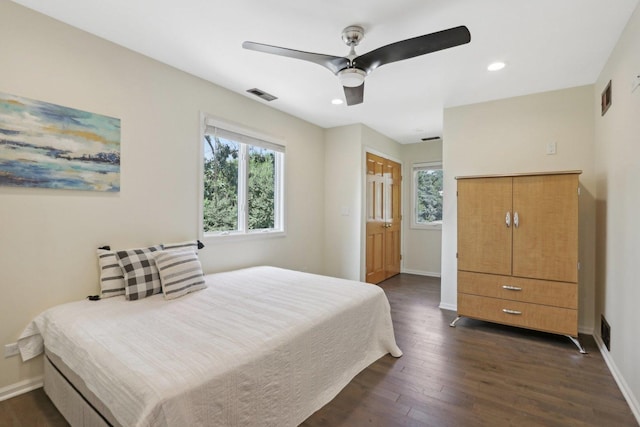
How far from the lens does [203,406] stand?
1204mm

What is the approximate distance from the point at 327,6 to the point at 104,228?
2269 millimetres

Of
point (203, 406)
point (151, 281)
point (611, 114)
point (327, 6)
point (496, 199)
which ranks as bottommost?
point (203, 406)

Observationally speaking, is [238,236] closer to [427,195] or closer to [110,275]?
[110,275]

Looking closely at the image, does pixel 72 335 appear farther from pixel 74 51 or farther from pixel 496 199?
pixel 496 199

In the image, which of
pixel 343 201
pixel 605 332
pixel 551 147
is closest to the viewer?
pixel 605 332

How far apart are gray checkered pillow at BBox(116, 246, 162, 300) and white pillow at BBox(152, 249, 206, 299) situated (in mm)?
51

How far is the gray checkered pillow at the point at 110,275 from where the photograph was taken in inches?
86.1

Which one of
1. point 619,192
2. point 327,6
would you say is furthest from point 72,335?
point 619,192

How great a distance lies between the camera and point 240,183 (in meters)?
3.46

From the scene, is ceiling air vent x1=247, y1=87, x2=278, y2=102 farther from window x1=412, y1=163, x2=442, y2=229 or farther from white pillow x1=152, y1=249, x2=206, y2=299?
window x1=412, y1=163, x2=442, y2=229

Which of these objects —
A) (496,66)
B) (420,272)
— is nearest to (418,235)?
(420,272)

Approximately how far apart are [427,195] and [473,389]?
4.04 metres

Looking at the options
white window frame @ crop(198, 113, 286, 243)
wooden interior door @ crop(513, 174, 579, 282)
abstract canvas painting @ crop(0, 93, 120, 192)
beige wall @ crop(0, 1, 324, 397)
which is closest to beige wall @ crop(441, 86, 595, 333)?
wooden interior door @ crop(513, 174, 579, 282)

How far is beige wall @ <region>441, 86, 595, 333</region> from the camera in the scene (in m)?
2.97
